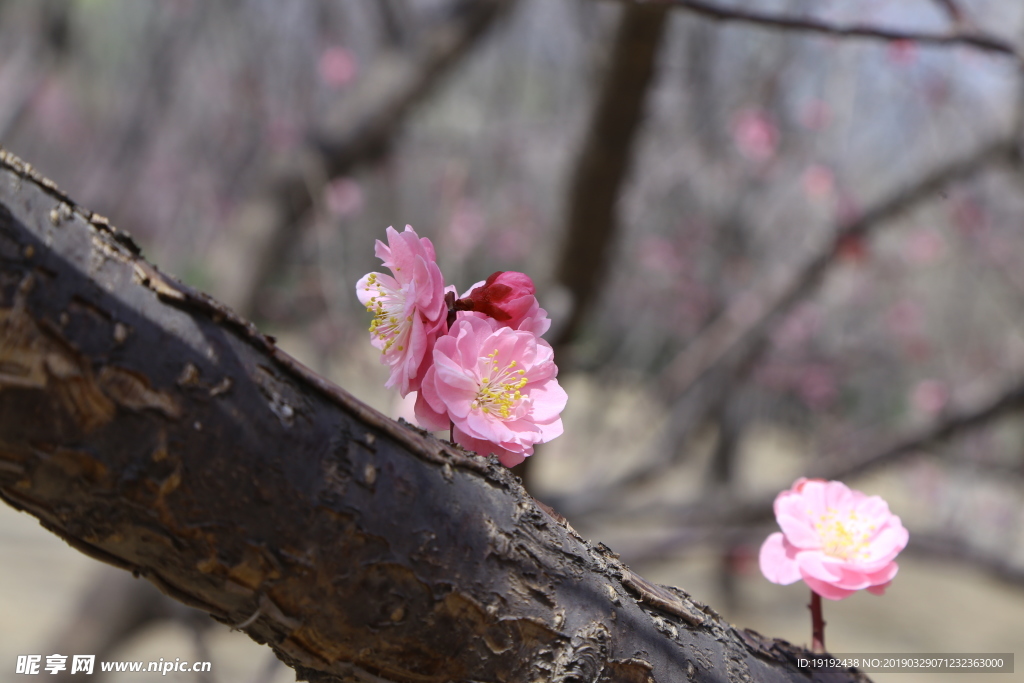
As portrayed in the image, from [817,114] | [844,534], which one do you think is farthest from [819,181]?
[844,534]

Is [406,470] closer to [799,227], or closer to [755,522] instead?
[755,522]

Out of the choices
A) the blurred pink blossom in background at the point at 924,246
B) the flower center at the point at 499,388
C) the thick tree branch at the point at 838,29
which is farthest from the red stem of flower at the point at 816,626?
the blurred pink blossom in background at the point at 924,246

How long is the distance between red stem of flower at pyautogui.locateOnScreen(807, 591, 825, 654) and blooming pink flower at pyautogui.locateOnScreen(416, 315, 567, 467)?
1.11 ft

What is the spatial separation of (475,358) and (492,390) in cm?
3

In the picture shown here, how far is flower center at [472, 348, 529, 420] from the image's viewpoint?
629mm

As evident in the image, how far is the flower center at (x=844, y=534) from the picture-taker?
0.72 metres

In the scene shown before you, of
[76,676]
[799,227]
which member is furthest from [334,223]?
[799,227]

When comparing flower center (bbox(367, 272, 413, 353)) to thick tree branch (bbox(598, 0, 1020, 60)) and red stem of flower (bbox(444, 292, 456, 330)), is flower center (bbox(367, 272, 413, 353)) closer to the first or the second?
red stem of flower (bbox(444, 292, 456, 330))

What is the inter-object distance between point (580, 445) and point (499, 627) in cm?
563

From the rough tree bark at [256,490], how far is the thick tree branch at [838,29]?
0.94m

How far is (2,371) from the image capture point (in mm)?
405

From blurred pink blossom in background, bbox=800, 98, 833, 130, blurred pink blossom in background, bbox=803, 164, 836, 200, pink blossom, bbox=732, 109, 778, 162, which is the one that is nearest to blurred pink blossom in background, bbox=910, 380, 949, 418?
blurred pink blossom in background, bbox=803, 164, 836, 200

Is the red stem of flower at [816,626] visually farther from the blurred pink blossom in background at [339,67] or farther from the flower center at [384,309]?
the blurred pink blossom in background at [339,67]

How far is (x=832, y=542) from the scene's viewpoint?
721 millimetres
